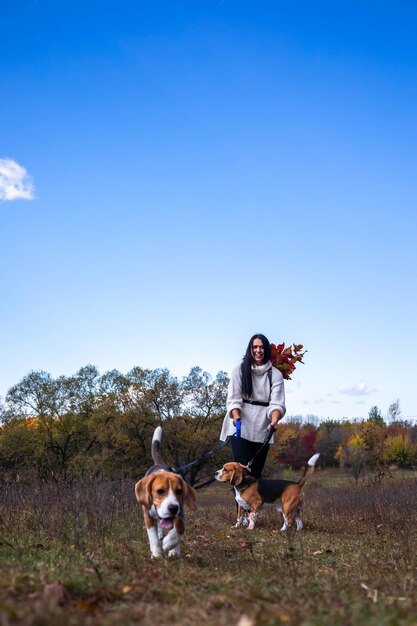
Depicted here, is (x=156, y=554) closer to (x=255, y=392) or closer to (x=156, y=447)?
(x=156, y=447)

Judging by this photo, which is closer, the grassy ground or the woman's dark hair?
the grassy ground

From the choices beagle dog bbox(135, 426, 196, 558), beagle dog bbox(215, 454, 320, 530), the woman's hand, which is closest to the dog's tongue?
beagle dog bbox(135, 426, 196, 558)

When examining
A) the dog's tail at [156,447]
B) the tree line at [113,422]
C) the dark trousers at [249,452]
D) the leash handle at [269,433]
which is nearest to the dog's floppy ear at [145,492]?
the dog's tail at [156,447]

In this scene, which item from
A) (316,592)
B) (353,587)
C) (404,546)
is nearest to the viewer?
(316,592)

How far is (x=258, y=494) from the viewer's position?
8945mm

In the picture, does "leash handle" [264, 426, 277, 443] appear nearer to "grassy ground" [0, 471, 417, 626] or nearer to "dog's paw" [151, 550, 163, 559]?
"grassy ground" [0, 471, 417, 626]

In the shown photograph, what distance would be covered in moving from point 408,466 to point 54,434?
42.6m

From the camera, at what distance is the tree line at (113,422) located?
38344 mm

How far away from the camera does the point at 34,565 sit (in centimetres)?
409

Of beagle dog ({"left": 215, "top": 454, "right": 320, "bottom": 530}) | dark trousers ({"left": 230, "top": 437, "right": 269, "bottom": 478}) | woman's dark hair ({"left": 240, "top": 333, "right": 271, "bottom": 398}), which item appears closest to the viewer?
woman's dark hair ({"left": 240, "top": 333, "right": 271, "bottom": 398})

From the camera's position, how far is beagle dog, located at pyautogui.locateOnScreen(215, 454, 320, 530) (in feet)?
29.3

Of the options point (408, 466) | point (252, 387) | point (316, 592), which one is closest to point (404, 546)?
point (252, 387)

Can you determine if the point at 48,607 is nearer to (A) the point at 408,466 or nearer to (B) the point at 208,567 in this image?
(B) the point at 208,567

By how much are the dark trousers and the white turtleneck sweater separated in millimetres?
170
